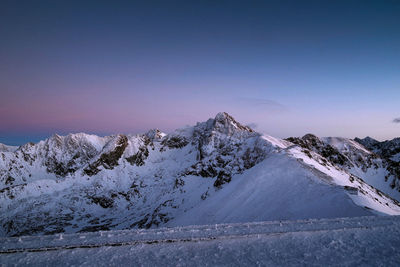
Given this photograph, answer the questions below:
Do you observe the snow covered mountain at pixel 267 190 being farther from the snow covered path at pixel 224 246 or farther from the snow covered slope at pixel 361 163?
the snow covered path at pixel 224 246

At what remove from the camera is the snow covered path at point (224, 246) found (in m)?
11.6

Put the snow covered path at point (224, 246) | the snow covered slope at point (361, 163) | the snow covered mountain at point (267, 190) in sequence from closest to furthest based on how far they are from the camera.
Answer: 1. the snow covered path at point (224, 246)
2. the snow covered mountain at point (267, 190)
3. the snow covered slope at point (361, 163)

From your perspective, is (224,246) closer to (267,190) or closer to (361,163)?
(267,190)

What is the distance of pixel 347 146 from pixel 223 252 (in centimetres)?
19346

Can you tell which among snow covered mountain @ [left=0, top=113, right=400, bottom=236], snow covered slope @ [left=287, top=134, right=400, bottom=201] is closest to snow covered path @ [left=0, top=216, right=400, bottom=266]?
snow covered mountain @ [left=0, top=113, right=400, bottom=236]

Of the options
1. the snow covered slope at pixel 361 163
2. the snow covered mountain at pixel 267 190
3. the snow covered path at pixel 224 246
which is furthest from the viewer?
the snow covered slope at pixel 361 163

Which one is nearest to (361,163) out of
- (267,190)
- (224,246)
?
(267,190)

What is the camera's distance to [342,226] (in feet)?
49.5

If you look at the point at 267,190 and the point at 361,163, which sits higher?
the point at 267,190

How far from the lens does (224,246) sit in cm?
1295

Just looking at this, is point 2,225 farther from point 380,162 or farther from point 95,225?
point 380,162

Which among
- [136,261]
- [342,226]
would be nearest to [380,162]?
[342,226]

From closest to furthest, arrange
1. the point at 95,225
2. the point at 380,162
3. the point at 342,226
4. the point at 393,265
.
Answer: the point at 393,265, the point at 342,226, the point at 380,162, the point at 95,225

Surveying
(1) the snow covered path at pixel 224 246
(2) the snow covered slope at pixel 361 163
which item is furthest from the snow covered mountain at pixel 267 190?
(1) the snow covered path at pixel 224 246
